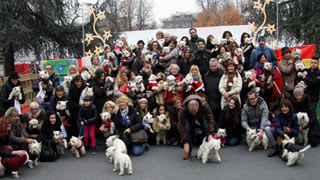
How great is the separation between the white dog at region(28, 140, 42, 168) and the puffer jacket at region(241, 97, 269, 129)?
395 centimetres

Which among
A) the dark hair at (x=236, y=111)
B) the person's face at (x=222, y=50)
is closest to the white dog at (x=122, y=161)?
the dark hair at (x=236, y=111)

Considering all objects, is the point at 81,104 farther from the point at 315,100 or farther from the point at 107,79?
the point at 315,100

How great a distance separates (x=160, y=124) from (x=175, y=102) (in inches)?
22.3

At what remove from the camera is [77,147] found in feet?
19.5

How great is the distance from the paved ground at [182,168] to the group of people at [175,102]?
299mm

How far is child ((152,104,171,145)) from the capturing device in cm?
648

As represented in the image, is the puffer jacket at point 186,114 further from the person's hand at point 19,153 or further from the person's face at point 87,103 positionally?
the person's hand at point 19,153

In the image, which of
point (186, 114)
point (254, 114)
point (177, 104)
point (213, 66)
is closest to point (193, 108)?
point (186, 114)

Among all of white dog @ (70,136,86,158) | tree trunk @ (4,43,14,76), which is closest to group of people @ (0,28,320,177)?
white dog @ (70,136,86,158)

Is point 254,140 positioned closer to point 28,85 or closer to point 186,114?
point 186,114

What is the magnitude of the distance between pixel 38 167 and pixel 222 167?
10.9ft

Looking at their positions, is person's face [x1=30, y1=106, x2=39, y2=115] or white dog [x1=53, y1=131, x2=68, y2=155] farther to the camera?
person's face [x1=30, y1=106, x2=39, y2=115]

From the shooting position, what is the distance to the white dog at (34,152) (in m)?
5.42

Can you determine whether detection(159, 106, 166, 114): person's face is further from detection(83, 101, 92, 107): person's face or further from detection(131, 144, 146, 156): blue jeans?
detection(83, 101, 92, 107): person's face
